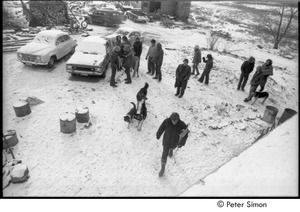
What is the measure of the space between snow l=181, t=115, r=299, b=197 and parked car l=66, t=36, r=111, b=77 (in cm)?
617

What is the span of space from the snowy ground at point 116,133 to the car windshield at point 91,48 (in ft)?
4.16

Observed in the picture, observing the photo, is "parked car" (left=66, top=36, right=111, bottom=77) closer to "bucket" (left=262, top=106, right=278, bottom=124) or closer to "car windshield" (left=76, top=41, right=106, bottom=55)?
"car windshield" (left=76, top=41, right=106, bottom=55)

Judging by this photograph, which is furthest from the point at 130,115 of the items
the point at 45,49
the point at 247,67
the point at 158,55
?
the point at 45,49

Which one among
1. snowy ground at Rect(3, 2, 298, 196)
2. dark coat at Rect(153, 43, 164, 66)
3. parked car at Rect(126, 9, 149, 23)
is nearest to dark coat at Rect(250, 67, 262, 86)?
snowy ground at Rect(3, 2, 298, 196)

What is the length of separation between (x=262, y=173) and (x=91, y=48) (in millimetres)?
8291

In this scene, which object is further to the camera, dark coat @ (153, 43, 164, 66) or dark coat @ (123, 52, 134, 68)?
dark coat @ (153, 43, 164, 66)

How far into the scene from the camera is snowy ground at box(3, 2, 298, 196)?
4949 millimetres

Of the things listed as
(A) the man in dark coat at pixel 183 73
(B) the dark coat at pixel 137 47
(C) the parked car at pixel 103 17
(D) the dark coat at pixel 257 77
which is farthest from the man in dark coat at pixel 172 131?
(C) the parked car at pixel 103 17

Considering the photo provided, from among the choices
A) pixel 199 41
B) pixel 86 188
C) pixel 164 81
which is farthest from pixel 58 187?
pixel 199 41

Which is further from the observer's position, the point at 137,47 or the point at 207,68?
the point at 137,47

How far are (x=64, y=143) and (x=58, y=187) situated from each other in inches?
56.1

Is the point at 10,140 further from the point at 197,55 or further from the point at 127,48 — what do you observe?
A: the point at 197,55

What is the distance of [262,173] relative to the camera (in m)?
4.46

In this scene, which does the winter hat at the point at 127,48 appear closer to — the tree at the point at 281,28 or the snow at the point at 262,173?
the snow at the point at 262,173
